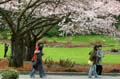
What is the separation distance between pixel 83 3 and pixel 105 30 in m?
5.81

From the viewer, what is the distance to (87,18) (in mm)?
27469

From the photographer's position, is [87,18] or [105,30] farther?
[105,30]

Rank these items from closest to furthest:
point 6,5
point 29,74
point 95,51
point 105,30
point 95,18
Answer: point 95,51, point 29,74, point 95,18, point 6,5, point 105,30

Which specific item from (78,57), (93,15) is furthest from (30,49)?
(93,15)

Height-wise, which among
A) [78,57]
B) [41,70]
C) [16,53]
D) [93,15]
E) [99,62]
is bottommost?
[78,57]

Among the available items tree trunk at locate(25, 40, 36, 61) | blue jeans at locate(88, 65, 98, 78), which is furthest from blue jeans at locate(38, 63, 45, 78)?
tree trunk at locate(25, 40, 36, 61)

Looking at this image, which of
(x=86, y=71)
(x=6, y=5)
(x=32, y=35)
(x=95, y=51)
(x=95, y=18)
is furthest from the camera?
(x=32, y=35)

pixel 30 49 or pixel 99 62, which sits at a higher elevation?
pixel 30 49

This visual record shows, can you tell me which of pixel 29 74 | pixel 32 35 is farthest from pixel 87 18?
pixel 32 35

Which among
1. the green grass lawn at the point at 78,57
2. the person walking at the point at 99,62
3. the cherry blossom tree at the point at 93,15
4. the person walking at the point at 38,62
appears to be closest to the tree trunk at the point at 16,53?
the cherry blossom tree at the point at 93,15

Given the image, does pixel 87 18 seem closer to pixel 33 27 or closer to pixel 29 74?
pixel 33 27

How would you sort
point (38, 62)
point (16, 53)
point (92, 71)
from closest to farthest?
point (38, 62), point (92, 71), point (16, 53)

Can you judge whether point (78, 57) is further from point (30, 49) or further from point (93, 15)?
point (93, 15)

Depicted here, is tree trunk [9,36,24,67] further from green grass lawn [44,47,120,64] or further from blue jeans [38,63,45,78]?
green grass lawn [44,47,120,64]
